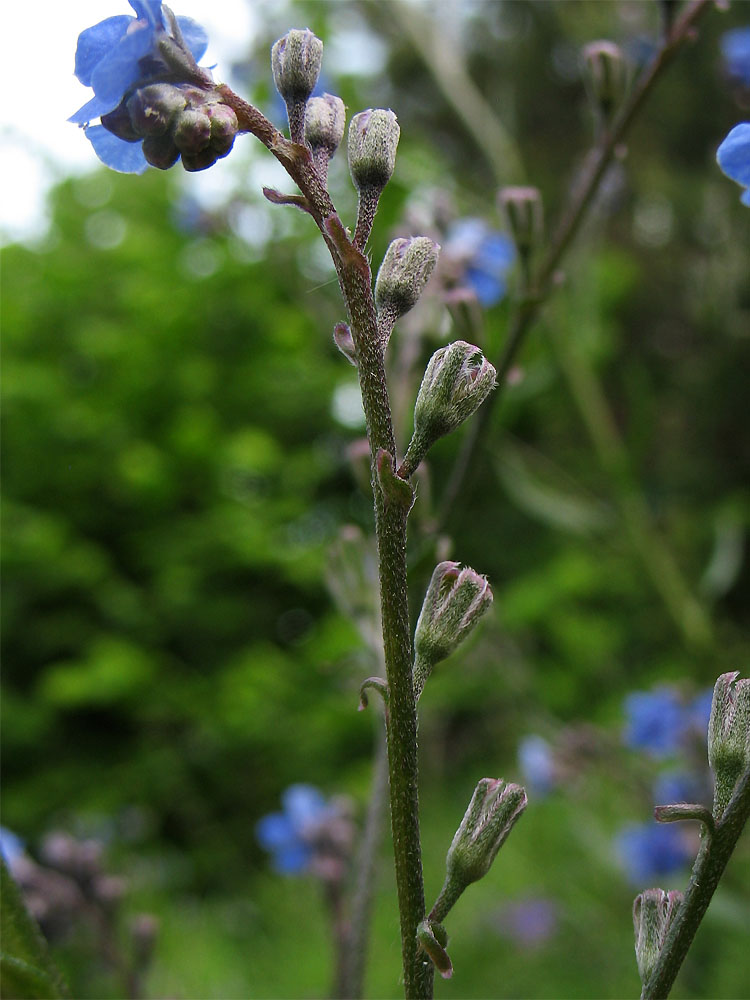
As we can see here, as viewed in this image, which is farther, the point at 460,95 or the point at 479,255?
the point at 460,95

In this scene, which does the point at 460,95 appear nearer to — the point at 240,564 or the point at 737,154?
the point at 737,154

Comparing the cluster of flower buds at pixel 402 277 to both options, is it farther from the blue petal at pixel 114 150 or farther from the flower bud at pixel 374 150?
the blue petal at pixel 114 150

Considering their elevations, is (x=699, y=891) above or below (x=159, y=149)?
below

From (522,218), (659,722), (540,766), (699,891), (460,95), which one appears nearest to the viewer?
(699,891)

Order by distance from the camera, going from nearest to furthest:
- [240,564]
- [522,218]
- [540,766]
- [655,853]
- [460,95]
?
[522,218], [655,853], [540,766], [460,95], [240,564]

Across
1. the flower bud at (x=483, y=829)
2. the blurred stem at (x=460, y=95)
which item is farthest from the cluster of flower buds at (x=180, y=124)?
the blurred stem at (x=460, y=95)

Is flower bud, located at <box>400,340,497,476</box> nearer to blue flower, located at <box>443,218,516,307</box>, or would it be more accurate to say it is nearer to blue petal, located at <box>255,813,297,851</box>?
blue flower, located at <box>443,218,516,307</box>

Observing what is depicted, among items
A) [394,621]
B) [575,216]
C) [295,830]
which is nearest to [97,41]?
[394,621]
